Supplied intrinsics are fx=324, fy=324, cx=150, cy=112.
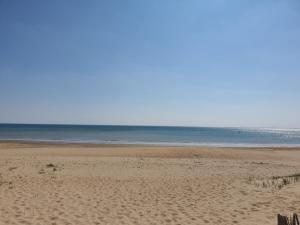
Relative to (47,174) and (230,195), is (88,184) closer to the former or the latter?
(47,174)

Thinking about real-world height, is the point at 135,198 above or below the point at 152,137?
above

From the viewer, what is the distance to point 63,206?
350 inches

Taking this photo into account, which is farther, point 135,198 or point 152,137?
point 152,137

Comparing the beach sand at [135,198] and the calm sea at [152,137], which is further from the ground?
the beach sand at [135,198]

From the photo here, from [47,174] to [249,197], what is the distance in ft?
27.9

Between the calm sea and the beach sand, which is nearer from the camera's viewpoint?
the beach sand

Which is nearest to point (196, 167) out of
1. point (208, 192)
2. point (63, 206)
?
point (208, 192)

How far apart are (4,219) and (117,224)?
2.64 metres

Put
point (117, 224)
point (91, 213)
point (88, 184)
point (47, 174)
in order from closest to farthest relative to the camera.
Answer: point (117, 224)
point (91, 213)
point (88, 184)
point (47, 174)

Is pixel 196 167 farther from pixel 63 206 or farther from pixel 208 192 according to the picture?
pixel 63 206

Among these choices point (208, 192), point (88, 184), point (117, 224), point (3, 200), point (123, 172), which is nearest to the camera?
point (117, 224)

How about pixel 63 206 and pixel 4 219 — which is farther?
pixel 63 206

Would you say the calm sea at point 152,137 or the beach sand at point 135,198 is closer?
the beach sand at point 135,198

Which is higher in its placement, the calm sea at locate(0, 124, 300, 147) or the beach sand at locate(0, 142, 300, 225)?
the beach sand at locate(0, 142, 300, 225)
